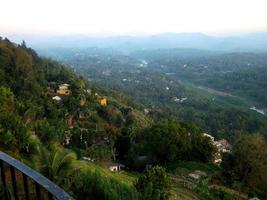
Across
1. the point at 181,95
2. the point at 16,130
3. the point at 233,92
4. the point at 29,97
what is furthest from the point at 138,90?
the point at 16,130

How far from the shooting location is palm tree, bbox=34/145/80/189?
9.16 metres

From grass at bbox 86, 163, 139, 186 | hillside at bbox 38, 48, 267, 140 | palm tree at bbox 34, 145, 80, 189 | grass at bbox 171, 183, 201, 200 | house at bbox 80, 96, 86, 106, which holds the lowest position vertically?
hillside at bbox 38, 48, 267, 140

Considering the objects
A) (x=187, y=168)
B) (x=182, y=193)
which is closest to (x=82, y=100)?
(x=187, y=168)

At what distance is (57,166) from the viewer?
930cm

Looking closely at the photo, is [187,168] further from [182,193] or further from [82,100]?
[82,100]

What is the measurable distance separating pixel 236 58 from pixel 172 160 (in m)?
165

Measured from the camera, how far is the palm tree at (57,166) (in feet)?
30.1

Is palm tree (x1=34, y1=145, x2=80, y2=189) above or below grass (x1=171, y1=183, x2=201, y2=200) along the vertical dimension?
above

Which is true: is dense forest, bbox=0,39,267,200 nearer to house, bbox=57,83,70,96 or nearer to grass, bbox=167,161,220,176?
grass, bbox=167,161,220,176

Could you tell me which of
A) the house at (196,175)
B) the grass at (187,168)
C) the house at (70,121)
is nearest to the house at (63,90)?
the house at (70,121)

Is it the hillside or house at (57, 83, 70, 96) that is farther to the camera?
the hillside

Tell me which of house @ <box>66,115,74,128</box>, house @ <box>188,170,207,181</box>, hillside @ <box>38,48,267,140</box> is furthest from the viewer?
hillside @ <box>38,48,267,140</box>

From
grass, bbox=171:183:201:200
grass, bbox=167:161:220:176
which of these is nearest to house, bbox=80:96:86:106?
grass, bbox=167:161:220:176

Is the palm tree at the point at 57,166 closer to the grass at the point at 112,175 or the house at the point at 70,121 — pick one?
the grass at the point at 112,175
